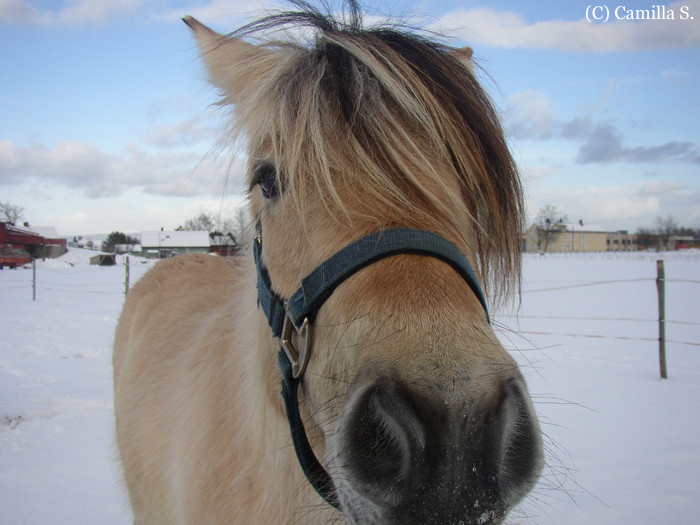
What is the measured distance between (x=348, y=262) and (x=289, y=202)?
41 centimetres

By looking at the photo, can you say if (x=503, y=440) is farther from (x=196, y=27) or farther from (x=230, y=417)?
(x=196, y=27)

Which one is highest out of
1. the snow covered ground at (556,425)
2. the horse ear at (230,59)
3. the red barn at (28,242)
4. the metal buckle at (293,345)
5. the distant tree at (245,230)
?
the red barn at (28,242)

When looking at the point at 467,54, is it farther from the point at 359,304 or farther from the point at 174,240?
the point at 174,240

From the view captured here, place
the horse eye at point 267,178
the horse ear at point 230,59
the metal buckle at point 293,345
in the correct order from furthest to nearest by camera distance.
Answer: the horse ear at point 230,59 → the horse eye at point 267,178 → the metal buckle at point 293,345

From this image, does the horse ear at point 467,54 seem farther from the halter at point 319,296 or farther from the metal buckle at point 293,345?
the metal buckle at point 293,345

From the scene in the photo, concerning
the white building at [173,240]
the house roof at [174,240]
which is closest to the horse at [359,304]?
the white building at [173,240]

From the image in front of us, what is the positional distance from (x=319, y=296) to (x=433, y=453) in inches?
21.7

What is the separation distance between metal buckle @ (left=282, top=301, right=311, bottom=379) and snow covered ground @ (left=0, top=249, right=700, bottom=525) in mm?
631

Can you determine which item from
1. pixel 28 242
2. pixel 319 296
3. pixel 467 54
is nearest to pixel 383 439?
pixel 319 296

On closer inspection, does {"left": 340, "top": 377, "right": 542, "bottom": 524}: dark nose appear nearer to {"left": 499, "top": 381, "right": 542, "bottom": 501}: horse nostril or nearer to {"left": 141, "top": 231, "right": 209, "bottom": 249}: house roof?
{"left": 499, "top": 381, "right": 542, "bottom": 501}: horse nostril

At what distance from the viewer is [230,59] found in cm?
205

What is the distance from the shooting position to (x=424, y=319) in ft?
3.42

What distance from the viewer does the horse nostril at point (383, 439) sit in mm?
930

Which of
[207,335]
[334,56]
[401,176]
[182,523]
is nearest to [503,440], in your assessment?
[401,176]
